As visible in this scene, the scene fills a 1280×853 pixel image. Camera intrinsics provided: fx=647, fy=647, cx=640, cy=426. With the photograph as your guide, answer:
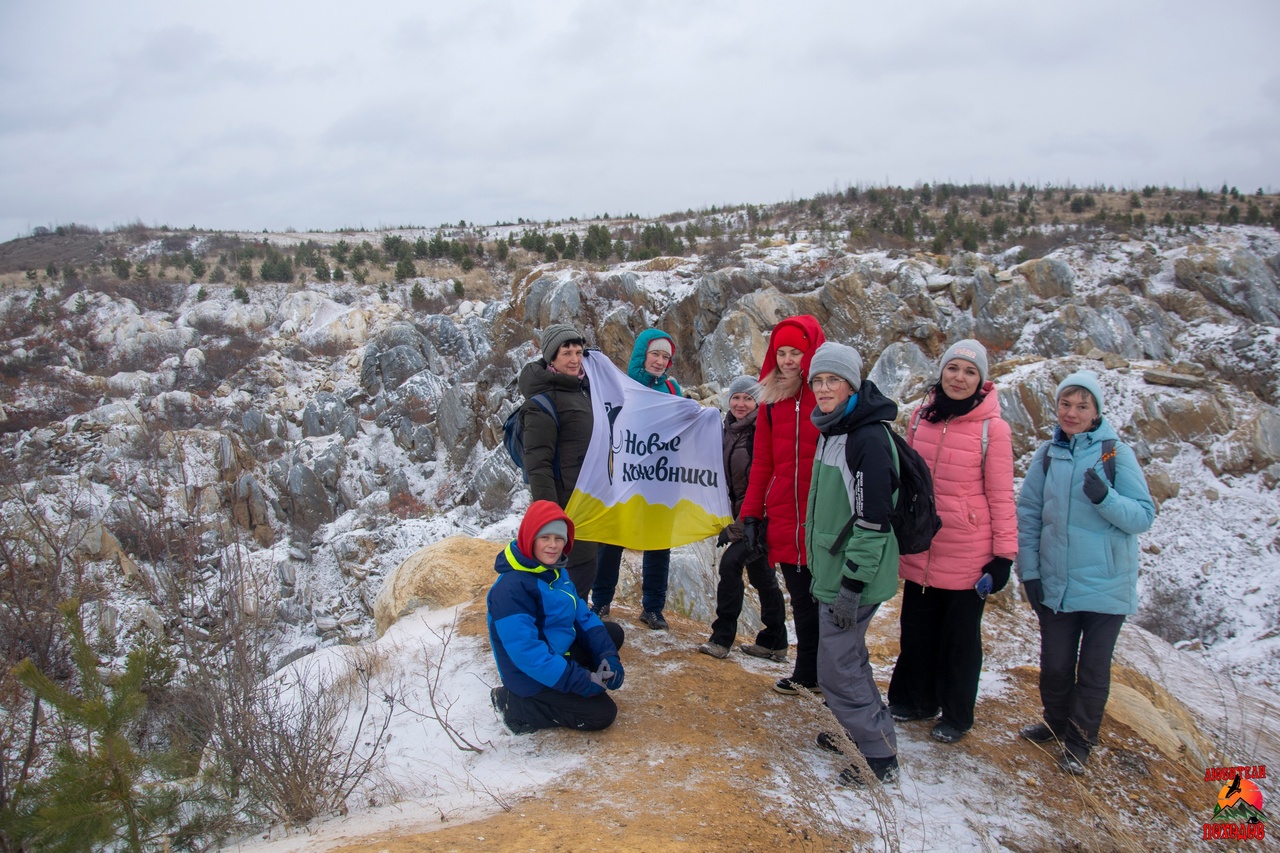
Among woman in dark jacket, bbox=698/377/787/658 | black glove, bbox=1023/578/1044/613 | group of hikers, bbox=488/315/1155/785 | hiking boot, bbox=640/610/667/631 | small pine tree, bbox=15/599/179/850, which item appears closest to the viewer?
small pine tree, bbox=15/599/179/850

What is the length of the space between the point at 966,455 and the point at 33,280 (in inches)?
1405

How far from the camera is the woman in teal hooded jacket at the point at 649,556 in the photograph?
4.41m

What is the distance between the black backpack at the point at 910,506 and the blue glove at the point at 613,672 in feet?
4.19

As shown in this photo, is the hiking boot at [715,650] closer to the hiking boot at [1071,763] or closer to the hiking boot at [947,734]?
the hiking boot at [947,734]

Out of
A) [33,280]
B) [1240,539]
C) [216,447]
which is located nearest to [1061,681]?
[1240,539]

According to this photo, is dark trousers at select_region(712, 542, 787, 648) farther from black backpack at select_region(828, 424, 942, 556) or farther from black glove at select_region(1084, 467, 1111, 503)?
black glove at select_region(1084, 467, 1111, 503)

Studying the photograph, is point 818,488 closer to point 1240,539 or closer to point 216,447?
point 1240,539

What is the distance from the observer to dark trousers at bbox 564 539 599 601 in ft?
13.3

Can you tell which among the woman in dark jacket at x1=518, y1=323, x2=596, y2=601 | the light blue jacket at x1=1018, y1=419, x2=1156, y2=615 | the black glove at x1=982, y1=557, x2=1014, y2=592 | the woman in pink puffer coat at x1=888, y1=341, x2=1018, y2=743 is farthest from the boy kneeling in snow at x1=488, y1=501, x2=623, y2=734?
the light blue jacket at x1=1018, y1=419, x2=1156, y2=615

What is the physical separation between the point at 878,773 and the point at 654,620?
7.49 ft

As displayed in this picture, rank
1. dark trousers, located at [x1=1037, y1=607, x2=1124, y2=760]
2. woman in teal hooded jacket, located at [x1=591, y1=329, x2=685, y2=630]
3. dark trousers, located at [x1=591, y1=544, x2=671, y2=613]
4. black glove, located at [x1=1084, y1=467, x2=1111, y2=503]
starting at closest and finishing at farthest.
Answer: black glove, located at [x1=1084, y1=467, x2=1111, y2=503] → dark trousers, located at [x1=1037, y1=607, x2=1124, y2=760] → woman in teal hooded jacket, located at [x1=591, y1=329, x2=685, y2=630] → dark trousers, located at [x1=591, y1=544, x2=671, y2=613]

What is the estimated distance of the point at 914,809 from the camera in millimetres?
2752

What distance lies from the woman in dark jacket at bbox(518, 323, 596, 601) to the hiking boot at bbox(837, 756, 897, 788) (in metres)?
1.72

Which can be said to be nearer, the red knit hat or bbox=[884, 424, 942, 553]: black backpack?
bbox=[884, 424, 942, 553]: black backpack
